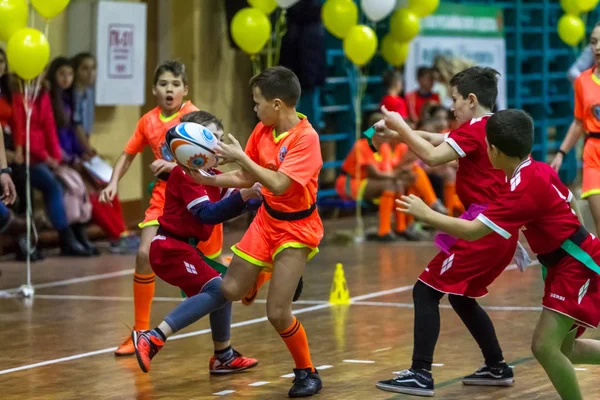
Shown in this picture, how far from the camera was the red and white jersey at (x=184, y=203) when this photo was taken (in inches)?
280

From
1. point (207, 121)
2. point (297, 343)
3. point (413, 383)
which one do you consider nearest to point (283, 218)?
point (297, 343)

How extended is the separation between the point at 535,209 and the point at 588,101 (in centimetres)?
365

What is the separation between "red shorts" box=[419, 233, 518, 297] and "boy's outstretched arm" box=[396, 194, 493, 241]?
82 cm

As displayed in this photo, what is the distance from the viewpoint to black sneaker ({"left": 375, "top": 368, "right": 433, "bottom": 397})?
6586mm

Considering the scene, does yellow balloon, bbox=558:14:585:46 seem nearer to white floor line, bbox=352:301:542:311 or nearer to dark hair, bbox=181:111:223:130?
white floor line, bbox=352:301:542:311

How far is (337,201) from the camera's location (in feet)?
50.8

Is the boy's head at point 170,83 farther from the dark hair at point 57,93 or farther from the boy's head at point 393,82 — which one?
the boy's head at point 393,82

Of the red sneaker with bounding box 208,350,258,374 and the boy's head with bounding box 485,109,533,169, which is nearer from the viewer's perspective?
the boy's head with bounding box 485,109,533,169

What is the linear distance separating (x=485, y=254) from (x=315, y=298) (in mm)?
3764

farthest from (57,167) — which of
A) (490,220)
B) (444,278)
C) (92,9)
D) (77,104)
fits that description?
(490,220)

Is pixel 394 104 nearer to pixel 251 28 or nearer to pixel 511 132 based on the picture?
pixel 251 28

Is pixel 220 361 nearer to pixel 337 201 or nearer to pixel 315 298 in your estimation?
pixel 315 298

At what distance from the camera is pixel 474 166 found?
6758mm

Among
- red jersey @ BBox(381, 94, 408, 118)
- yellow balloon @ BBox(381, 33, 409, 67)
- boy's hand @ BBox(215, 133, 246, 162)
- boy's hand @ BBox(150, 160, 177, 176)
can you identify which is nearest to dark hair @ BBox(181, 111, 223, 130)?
boy's hand @ BBox(150, 160, 177, 176)
